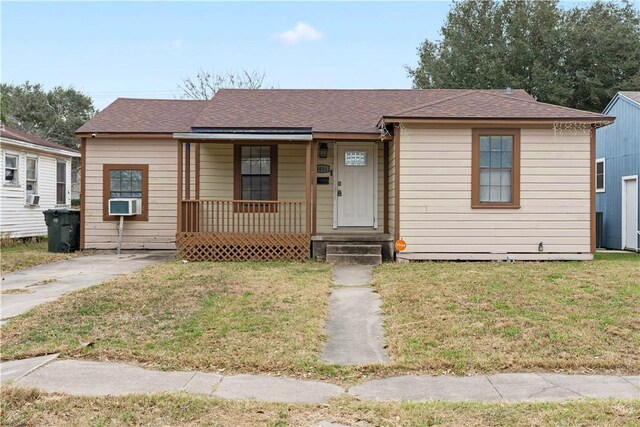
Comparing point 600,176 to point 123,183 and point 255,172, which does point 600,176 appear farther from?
point 123,183

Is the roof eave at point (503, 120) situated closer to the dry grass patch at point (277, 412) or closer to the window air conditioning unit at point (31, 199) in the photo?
the dry grass patch at point (277, 412)

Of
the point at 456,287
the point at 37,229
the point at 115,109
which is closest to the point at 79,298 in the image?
the point at 456,287

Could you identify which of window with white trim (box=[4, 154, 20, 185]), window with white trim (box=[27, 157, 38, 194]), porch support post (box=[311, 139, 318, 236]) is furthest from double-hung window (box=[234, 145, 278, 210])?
window with white trim (box=[27, 157, 38, 194])

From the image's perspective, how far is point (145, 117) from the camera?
14375mm

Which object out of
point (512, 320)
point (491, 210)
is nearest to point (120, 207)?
point (491, 210)

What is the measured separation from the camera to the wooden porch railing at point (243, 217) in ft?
38.6

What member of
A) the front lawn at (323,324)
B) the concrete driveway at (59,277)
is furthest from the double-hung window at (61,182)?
the front lawn at (323,324)

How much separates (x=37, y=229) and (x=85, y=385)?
50.4 feet

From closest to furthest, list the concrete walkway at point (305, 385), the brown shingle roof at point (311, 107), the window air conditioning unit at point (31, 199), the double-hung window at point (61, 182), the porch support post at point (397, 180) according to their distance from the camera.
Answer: the concrete walkway at point (305, 385)
the porch support post at point (397, 180)
the brown shingle roof at point (311, 107)
the window air conditioning unit at point (31, 199)
the double-hung window at point (61, 182)

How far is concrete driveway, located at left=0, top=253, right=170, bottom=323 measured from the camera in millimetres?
7328

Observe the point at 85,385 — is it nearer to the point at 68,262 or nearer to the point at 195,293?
the point at 195,293

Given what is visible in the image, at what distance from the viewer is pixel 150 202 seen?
45.0 ft

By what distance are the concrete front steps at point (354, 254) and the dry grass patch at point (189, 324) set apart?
92.9 inches

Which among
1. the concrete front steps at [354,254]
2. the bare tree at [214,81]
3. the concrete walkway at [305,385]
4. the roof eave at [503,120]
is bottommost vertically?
the concrete walkway at [305,385]
